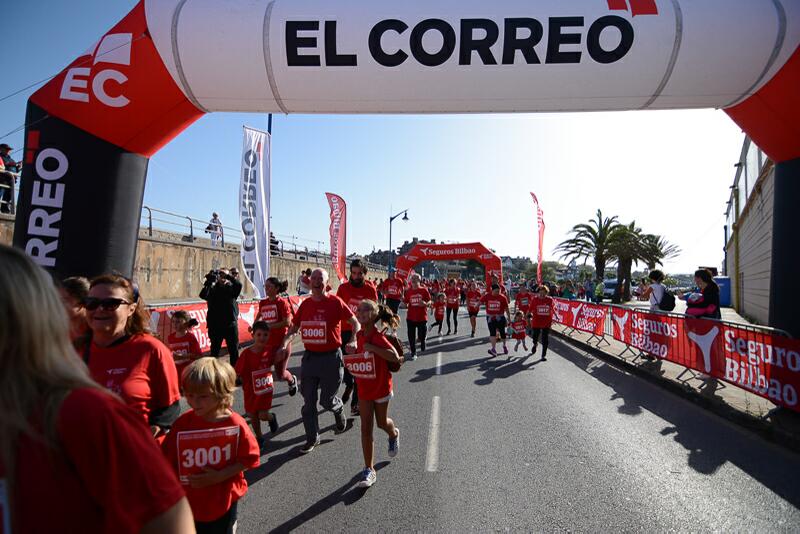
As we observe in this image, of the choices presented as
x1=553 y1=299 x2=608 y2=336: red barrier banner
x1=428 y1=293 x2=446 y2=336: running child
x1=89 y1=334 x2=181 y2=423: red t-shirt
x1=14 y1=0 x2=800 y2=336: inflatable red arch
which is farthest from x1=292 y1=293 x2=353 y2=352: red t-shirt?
x1=428 y1=293 x2=446 y2=336: running child

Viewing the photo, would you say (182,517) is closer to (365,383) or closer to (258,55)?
(365,383)

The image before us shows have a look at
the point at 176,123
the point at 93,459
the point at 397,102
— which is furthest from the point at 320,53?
the point at 93,459

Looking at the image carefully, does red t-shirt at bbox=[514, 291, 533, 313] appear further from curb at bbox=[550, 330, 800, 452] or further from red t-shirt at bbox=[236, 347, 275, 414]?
red t-shirt at bbox=[236, 347, 275, 414]

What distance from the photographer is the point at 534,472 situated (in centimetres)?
448

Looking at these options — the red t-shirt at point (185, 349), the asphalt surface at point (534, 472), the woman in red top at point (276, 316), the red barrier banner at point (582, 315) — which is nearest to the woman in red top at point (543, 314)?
the red barrier banner at point (582, 315)

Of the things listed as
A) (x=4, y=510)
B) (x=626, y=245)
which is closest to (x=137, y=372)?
(x=4, y=510)

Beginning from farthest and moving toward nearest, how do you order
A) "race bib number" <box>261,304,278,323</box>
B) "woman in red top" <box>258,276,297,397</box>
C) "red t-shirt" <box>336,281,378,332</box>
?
"red t-shirt" <box>336,281,378,332</box> → "race bib number" <box>261,304,278,323</box> → "woman in red top" <box>258,276,297,397</box>

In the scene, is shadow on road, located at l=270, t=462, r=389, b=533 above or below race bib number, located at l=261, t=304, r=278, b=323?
below

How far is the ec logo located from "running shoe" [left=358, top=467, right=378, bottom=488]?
4.50 meters

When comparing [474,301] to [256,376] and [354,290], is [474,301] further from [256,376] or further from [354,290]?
[256,376]

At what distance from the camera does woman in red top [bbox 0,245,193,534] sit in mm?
966

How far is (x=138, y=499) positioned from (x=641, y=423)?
6.58 meters

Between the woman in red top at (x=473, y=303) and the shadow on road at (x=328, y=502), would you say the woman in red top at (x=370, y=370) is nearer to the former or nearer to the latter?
the shadow on road at (x=328, y=502)

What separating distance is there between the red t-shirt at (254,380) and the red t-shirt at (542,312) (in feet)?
26.1
